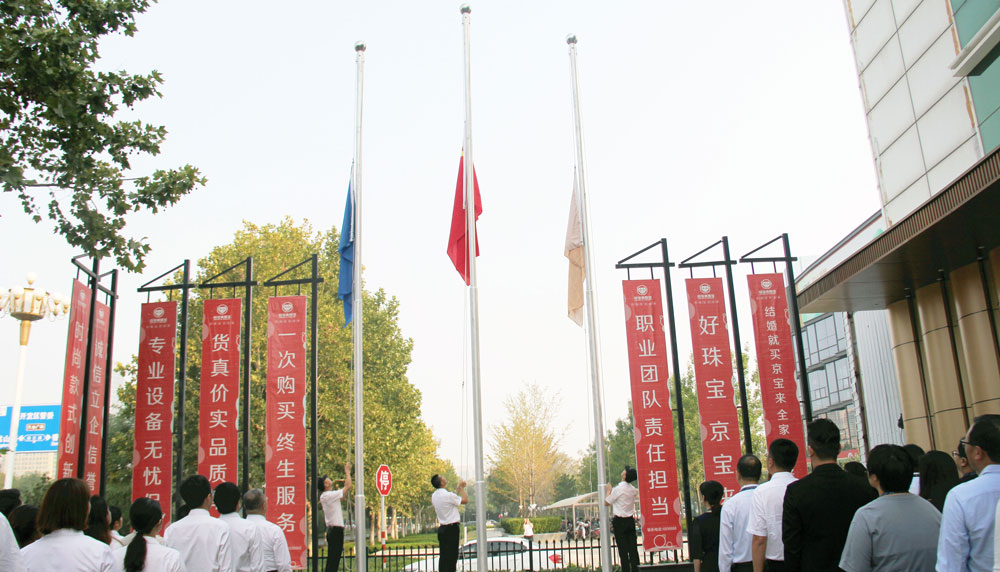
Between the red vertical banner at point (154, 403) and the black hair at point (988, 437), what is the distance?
39.0 ft

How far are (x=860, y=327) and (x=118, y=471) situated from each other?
24748 mm

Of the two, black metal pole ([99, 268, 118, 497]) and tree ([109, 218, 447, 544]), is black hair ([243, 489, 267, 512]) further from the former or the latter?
tree ([109, 218, 447, 544])

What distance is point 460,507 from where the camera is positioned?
34.5ft

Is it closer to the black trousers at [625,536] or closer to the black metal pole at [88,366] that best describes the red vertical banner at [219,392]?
the black metal pole at [88,366]

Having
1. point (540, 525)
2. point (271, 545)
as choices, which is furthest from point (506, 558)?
point (540, 525)

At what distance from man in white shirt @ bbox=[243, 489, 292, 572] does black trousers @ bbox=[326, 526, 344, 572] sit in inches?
212

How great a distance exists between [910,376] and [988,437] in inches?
456

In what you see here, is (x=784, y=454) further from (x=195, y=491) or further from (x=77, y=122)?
(x=77, y=122)

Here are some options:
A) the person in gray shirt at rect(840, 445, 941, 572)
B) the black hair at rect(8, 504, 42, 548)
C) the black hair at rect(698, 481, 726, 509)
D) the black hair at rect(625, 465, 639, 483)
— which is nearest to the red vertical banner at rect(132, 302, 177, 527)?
the black hair at rect(625, 465, 639, 483)

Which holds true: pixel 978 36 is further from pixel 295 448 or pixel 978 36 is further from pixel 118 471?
pixel 118 471

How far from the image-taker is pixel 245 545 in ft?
18.9

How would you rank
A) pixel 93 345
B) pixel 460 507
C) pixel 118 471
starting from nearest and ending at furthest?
pixel 460 507
pixel 93 345
pixel 118 471

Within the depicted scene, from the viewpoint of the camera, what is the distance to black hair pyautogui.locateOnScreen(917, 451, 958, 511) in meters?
5.18

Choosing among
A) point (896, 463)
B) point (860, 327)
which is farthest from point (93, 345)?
point (860, 327)
